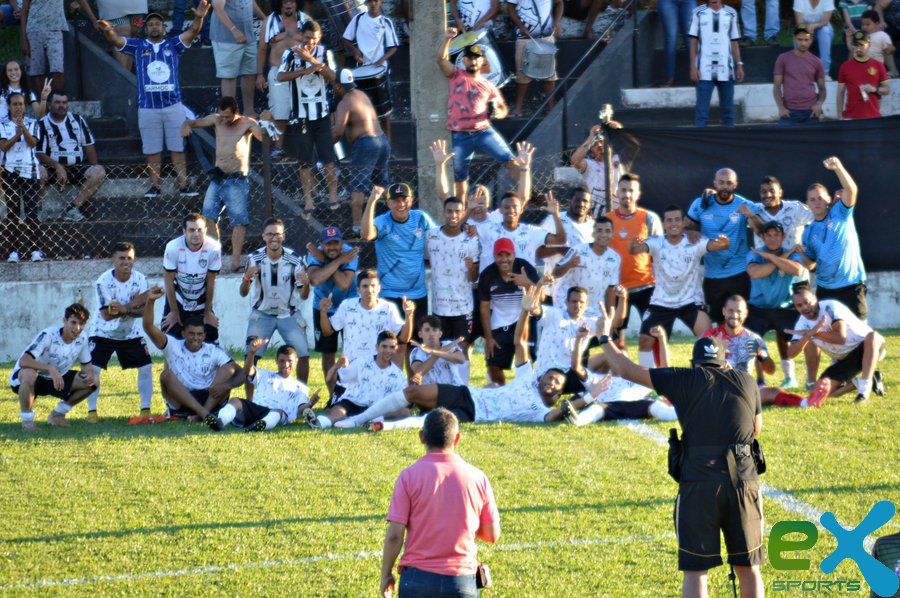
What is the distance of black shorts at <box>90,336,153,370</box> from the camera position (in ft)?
42.7

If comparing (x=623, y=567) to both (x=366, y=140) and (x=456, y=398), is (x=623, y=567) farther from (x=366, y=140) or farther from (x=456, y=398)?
(x=366, y=140)

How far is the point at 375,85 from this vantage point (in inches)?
687

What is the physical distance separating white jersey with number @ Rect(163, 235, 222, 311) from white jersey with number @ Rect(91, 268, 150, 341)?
0.35 metres

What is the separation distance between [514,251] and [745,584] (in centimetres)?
695

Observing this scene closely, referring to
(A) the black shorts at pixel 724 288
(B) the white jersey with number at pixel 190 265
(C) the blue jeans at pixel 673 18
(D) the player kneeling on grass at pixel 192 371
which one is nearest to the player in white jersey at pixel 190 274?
(B) the white jersey with number at pixel 190 265

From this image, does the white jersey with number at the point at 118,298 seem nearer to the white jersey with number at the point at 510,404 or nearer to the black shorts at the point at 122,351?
the black shorts at the point at 122,351

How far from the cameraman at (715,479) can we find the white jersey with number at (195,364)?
670 centimetres

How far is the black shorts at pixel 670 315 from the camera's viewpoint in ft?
44.2

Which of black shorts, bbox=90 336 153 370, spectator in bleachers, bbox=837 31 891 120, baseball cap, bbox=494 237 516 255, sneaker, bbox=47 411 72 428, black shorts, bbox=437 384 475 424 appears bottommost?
sneaker, bbox=47 411 72 428

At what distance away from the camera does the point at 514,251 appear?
43.6 feet

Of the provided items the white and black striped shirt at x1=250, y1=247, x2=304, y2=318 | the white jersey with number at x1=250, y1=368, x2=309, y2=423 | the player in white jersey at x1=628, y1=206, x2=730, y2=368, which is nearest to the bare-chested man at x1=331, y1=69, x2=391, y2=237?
the white and black striped shirt at x1=250, y1=247, x2=304, y2=318

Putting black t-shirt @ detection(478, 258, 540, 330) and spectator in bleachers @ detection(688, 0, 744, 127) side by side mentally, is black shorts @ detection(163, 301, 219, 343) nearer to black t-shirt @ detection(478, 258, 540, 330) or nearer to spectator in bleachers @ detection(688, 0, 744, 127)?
black t-shirt @ detection(478, 258, 540, 330)

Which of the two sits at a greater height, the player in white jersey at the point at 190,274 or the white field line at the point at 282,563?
the player in white jersey at the point at 190,274

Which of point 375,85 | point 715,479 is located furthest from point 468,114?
point 715,479
